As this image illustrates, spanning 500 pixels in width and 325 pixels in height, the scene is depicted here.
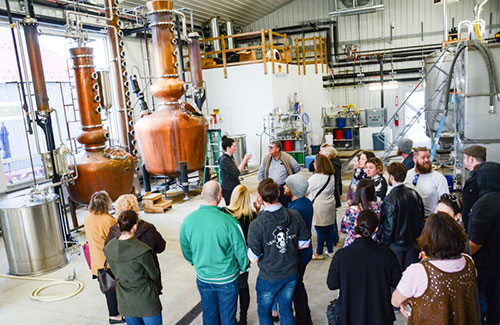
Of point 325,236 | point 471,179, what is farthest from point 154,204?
point 471,179

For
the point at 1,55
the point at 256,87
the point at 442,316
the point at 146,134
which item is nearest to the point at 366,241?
the point at 442,316

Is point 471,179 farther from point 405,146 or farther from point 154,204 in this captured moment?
point 154,204

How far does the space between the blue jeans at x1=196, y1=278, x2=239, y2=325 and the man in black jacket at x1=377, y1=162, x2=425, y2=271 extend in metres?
1.39

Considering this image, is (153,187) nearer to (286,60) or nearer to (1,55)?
(1,55)

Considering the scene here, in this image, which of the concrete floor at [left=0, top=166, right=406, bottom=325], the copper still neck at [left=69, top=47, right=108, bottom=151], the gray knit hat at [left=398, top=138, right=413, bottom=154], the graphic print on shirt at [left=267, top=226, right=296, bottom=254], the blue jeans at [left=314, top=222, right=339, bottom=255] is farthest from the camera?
the copper still neck at [left=69, top=47, right=108, bottom=151]

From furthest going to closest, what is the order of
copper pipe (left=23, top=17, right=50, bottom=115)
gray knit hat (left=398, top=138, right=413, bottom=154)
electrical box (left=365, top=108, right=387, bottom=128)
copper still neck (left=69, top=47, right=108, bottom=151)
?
electrical box (left=365, top=108, right=387, bottom=128) → copper still neck (left=69, top=47, right=108, bottom=151) → copper pipe (left=23, top=17, right=50, bottom=115) → gray knit hat (left=398, top=138, right=413, bottom=154)

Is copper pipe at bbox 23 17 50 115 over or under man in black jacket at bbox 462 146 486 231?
over

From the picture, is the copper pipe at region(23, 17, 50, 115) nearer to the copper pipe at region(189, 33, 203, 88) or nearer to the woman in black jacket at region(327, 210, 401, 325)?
the copper pipe at region(189, 33, 203, 88)

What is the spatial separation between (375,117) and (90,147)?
1121 cm

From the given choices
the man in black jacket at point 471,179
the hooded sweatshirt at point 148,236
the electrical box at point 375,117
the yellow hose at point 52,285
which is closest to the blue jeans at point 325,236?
the man in black jacket at point 471,179

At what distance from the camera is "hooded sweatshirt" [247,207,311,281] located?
2.94 meters

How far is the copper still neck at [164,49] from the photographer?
25.6 ft

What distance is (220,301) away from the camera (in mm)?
3127

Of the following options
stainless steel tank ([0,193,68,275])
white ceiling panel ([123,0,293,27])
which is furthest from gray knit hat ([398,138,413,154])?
white ceiling panel ([123,0,293,27])
